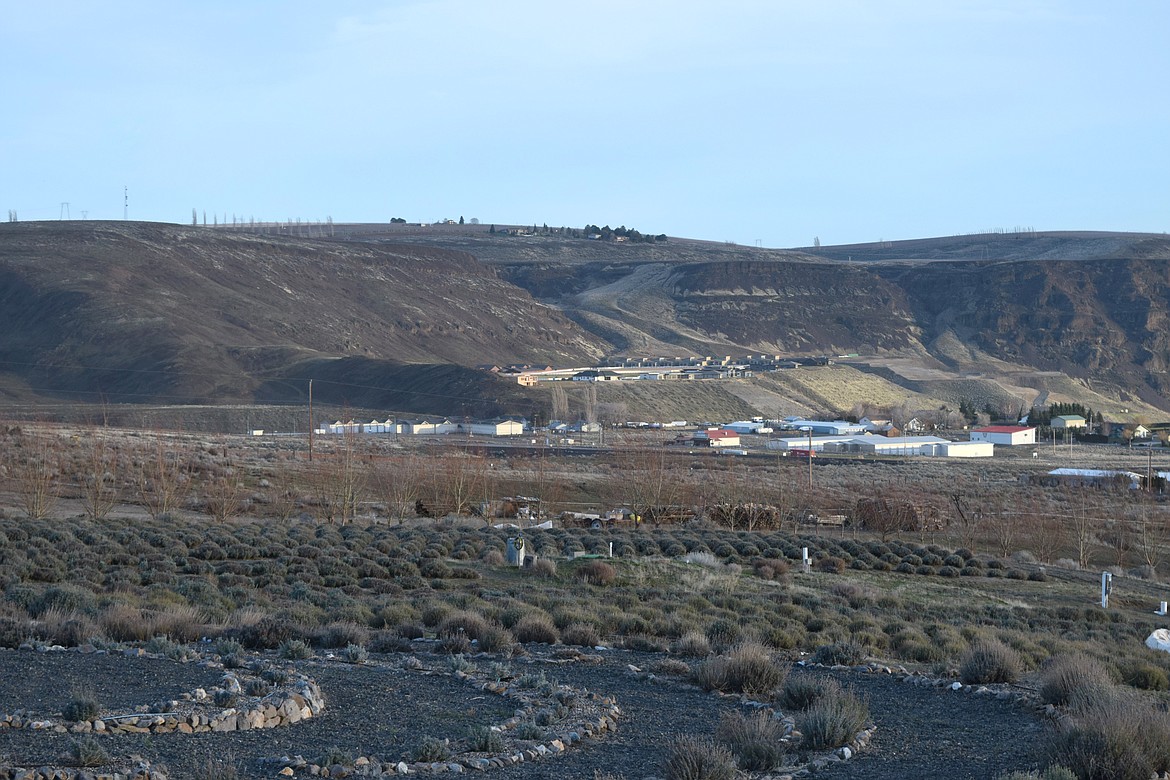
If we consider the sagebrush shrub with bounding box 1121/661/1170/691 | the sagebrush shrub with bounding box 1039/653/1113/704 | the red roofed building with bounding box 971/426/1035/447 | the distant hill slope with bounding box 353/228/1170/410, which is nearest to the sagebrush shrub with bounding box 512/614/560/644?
the sagebrush shrub with bounding box 1039/653/1113/704

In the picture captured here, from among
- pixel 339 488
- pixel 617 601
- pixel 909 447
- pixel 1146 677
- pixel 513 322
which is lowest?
pixel 909 447

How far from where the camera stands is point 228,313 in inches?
4909

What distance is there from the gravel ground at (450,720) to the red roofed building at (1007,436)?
8237 centimetres

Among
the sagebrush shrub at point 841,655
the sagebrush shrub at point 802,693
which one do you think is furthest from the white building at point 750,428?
the sagebrush shrub at point 802,693

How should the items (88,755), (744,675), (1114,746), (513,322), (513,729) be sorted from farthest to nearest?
(513,322), (744,675), (513,729), (1114,746), (88,755)

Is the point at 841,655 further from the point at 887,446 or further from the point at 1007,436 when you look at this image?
the point at 1007,436

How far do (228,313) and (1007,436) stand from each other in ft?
246

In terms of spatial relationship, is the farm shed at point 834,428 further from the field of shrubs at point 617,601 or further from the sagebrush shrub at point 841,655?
the sagebrush shrub at point 841,655

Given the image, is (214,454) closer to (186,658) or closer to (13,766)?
(186,658)

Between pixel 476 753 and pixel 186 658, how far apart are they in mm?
4638

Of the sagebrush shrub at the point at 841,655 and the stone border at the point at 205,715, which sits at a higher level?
the stone border at the point at 205,715

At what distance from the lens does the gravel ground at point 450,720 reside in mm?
9438

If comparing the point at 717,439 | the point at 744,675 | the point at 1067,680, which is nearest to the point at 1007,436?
the point at 717,439

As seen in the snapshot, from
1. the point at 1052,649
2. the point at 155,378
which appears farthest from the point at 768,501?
the point at 155,378
